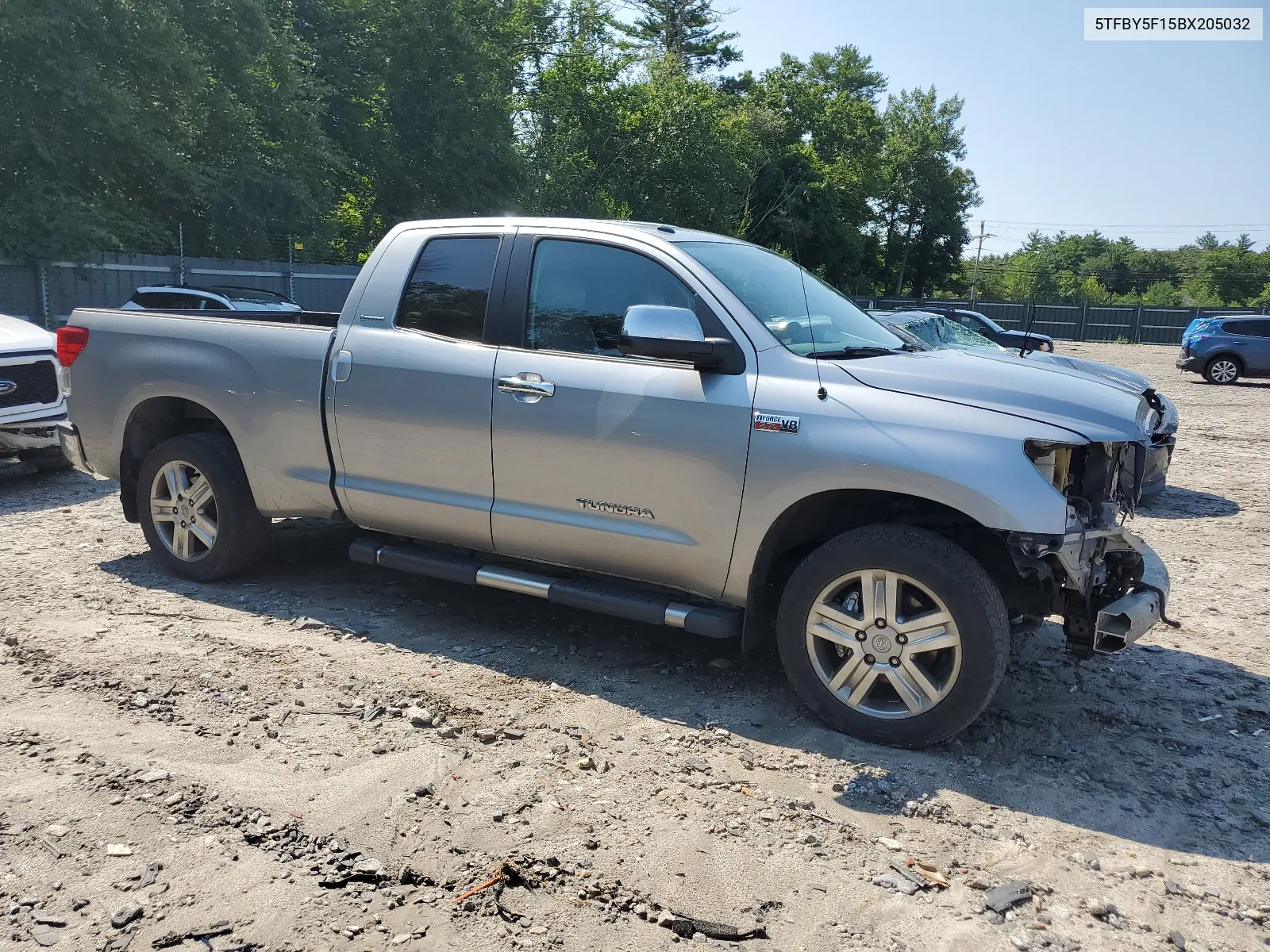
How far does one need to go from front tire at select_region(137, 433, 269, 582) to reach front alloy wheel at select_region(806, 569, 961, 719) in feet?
10.8

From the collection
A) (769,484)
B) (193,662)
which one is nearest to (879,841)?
(769,484)

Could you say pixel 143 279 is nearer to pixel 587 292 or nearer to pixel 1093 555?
pixel 587 292

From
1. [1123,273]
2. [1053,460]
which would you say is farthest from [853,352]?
[1123,273]

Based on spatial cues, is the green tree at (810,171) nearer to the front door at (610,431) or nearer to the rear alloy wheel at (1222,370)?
the rear alloy wheel at (1222,370)

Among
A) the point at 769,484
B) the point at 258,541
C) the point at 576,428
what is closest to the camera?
the point at 769,484

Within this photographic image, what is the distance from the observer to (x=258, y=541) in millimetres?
5758

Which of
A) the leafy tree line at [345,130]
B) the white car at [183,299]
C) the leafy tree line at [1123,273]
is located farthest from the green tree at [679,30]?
the white car at [183,299]

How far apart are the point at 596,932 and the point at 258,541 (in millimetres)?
3662

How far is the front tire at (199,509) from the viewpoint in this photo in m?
5.60

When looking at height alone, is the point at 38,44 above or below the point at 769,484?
above

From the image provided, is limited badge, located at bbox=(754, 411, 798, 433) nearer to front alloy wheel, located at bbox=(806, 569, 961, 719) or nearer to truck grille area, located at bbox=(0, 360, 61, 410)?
front alloy wheel, located at bbox=(806, 569, 961, 719)

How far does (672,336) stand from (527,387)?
2.67ft

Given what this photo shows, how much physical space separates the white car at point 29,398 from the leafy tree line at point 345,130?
13.5 meters

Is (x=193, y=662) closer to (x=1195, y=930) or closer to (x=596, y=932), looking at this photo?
(x=596, y=932)
